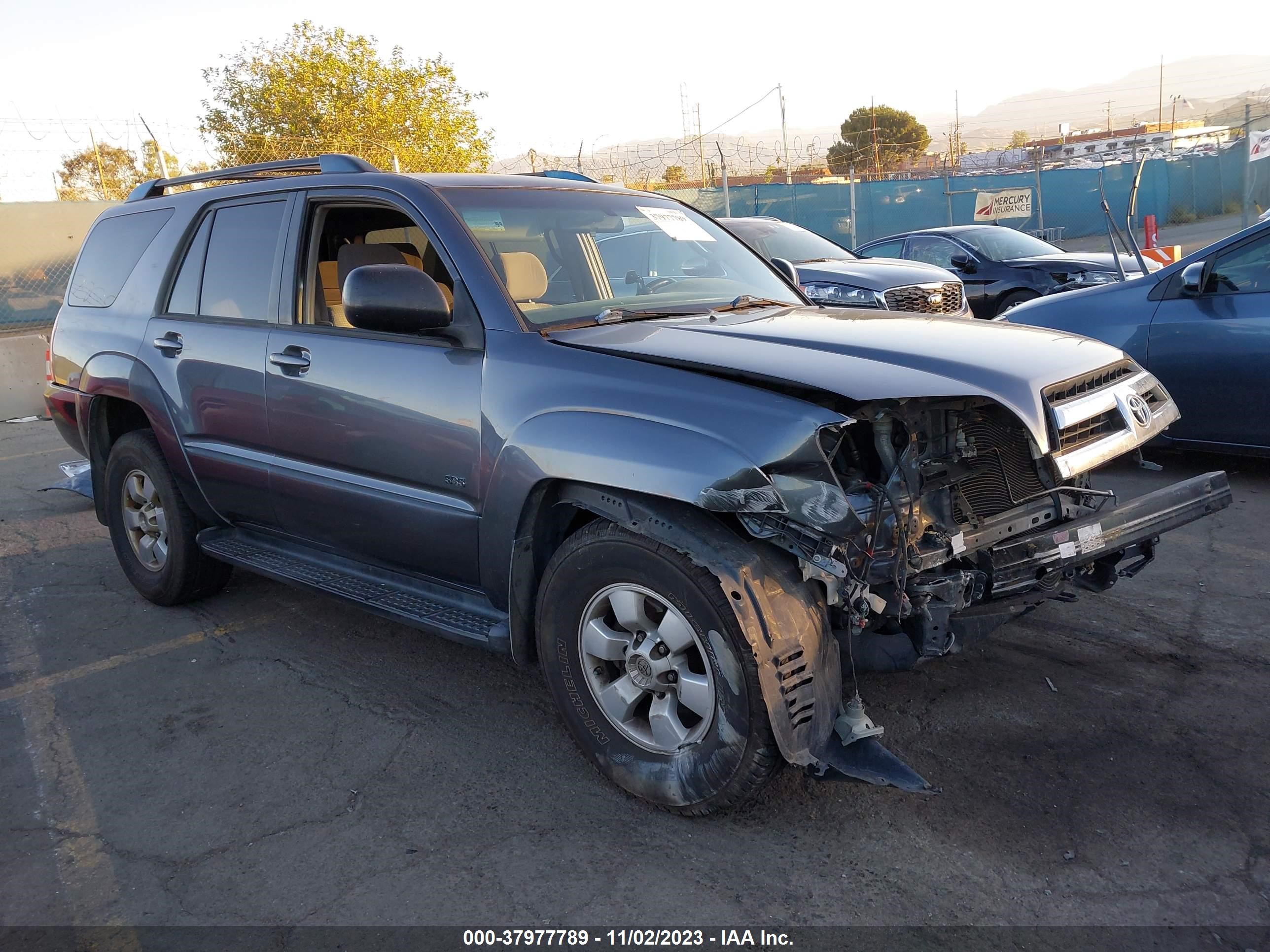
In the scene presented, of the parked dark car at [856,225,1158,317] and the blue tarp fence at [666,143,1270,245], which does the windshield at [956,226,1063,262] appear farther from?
the blue tarp fence at [666,143,1270,245]

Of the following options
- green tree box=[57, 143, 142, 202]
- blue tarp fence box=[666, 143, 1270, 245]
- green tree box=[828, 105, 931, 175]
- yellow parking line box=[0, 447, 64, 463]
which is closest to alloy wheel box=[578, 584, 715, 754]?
yellow parking line box=[0, 447, 64, 463]

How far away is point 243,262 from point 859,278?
19.6 feet

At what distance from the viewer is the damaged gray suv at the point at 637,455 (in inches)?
105

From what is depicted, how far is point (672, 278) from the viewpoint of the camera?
3.97 metres

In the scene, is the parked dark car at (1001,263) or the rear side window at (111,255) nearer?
the rear side window at (111,255)

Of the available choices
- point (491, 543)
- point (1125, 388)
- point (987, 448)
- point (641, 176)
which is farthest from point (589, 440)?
point (641, 176)

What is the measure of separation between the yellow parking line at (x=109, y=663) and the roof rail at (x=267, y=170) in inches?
83.9

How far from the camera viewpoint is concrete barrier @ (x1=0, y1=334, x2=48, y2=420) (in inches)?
467

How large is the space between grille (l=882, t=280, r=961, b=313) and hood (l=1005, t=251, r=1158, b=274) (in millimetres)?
2723

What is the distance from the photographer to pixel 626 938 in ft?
8.11

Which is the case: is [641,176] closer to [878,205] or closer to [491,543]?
[878,205]

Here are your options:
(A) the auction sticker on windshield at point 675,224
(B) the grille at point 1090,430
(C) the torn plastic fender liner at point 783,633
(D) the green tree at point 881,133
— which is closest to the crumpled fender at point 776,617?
(C) the torn plastic fender liner at point 783,633

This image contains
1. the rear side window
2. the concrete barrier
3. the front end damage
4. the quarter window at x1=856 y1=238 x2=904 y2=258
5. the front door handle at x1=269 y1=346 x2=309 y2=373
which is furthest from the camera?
the quarter window at x1=856 y1=238 x2=904 y2=258

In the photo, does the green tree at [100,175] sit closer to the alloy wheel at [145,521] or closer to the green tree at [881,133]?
the alloy wheel at [145,521]
